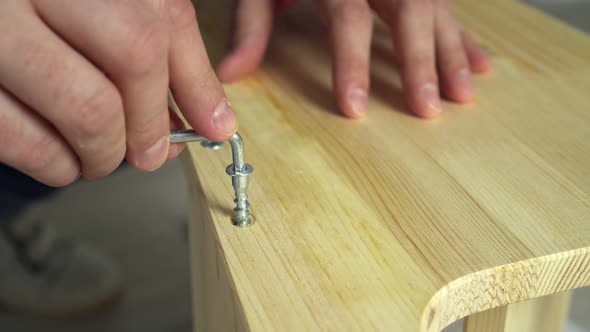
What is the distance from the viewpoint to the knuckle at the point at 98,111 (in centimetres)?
38

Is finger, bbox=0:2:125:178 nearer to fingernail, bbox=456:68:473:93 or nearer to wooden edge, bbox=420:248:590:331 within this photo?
wooden edge, bbox=420:248:590:331

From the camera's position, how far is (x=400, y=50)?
0.67 meters

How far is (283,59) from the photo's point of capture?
743 millimetres

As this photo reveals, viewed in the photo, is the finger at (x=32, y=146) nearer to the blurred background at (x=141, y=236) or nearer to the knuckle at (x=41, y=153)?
the knuckle at (x=41, y=153)

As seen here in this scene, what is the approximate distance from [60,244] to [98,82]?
1.14 m

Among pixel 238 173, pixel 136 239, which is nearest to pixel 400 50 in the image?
pixel 238 173

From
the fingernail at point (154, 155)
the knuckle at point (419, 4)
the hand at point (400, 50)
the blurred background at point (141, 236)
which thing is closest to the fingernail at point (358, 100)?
the hand at point (400, 50)

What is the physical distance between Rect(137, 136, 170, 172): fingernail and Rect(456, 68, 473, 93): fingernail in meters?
0.32

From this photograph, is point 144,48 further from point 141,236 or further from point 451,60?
point 141,236

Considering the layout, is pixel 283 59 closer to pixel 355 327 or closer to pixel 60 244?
pixel 355 327

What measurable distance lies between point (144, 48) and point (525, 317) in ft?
1.26

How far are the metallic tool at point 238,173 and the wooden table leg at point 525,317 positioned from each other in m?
0.20

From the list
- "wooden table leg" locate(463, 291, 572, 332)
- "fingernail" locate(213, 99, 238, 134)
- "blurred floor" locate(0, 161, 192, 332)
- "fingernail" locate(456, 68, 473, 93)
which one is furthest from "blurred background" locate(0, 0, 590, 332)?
"fingernail" locate(213, 99, 238, 134)

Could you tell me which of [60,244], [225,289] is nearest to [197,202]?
[225,289]
